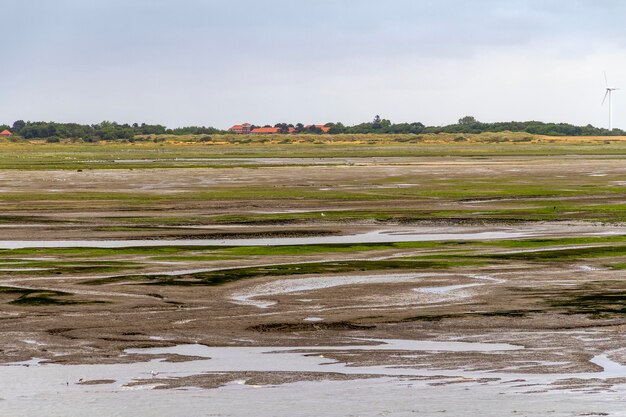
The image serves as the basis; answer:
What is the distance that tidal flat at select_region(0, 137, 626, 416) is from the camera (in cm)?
1405

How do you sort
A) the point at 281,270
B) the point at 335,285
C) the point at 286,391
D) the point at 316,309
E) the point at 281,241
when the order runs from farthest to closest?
the point at 281,241 → the point at 281,270 → the point at 335,285 → the point at 316,309 → the point at 286,391

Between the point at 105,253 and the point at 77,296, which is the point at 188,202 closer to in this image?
the point at 105,253

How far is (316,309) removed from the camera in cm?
2022

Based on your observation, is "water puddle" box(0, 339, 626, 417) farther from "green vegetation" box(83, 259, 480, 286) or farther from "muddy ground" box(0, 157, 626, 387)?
Answer: "green vegetation" box(83, 259, 480, 286)

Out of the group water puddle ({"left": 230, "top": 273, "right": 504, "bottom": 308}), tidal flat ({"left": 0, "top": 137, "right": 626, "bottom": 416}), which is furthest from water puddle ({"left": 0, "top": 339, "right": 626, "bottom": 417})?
water puddle ({"left": 230, "top": 273, "right": 504, "bottom": 308})

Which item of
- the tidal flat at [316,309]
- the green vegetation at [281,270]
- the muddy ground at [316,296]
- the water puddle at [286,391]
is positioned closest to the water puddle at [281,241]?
the tidal flat at [316,309]

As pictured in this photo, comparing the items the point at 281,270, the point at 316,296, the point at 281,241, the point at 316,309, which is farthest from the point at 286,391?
the point at 281,241

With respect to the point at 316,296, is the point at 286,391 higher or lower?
higher

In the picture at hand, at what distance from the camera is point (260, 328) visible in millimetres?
18359

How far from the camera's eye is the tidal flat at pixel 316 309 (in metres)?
14.0

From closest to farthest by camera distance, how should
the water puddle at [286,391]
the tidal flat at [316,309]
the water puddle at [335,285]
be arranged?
the water puddle at [286,391], the tidal flat at [316,309], the water puddle at [335,285]

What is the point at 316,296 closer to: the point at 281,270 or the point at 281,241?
the point at 281,270

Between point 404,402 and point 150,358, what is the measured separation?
13.3 ft

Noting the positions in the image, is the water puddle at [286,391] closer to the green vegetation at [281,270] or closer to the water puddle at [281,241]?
the green vegetation at [281,270]
